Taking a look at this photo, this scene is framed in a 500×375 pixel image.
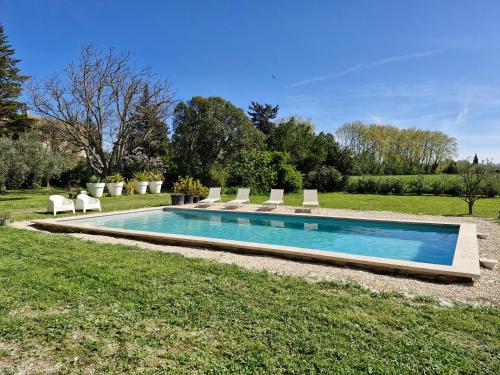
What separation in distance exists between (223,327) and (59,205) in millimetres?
10119

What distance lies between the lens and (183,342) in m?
2.77

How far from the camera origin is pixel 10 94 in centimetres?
2994

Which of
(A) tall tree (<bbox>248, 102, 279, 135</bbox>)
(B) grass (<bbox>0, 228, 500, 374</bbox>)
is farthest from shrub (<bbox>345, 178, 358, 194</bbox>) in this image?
(A) tall tree (<bbox>248, 102, 279, 135</bbox>)

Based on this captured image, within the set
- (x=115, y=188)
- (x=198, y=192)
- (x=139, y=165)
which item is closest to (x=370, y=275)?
(x=198, y=192)

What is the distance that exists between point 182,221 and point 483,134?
25508mm

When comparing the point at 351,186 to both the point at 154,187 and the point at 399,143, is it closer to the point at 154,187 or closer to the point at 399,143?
the point at 154,187

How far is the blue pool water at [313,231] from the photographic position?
305 inches

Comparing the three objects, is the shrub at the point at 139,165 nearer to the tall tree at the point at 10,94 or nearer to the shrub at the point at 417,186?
the tall tree at the point at 10,94

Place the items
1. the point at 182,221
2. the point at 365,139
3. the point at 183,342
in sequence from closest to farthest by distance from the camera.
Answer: the point at 183,342 < the point at 182,221 < the point at 365,139

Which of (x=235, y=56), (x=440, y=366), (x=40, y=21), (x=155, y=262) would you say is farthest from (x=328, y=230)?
(x=40, y=21)

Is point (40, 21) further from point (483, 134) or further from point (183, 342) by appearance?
point (483, 134)

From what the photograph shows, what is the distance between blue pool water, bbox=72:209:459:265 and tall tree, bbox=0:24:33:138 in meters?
25.2

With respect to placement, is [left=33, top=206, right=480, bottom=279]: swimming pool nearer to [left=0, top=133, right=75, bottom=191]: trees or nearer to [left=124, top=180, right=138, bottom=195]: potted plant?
[left=124, top=180, right=138, bottom=195]: potted plant

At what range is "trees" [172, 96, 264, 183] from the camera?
73.2 feet
